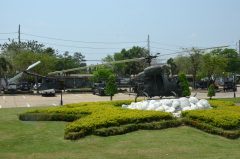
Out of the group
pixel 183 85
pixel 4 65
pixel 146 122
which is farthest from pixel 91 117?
pixel 4 65

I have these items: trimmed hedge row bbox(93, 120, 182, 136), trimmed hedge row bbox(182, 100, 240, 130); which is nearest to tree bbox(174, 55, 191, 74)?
trimmed hedge row bbox(182, 100, 240, 130)

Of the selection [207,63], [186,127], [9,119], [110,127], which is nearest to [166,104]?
[186,127]

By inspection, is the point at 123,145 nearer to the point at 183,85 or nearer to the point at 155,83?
the point at 155,83

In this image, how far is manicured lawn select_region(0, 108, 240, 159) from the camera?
11398 mm

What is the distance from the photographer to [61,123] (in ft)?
56.0

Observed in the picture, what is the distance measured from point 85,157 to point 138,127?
380 cm

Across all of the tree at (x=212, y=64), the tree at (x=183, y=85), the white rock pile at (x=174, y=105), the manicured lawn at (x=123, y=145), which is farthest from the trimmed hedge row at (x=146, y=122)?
the tree at (x=212, y=64)

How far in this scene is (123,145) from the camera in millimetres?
12445

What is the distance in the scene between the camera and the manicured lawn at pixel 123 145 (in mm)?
11398

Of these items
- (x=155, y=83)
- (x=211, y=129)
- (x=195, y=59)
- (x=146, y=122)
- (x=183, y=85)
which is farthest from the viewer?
(x=195, y=59)

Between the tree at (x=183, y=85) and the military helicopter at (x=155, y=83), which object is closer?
the military helicopter at (x=155, y=83)

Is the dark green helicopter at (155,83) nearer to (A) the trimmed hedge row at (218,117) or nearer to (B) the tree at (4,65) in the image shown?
(A) the trimmed hedge row at (218,117)

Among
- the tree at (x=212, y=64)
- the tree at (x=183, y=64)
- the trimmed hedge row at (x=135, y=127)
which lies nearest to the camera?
the trimmed hedge row at (x=135, y=127)

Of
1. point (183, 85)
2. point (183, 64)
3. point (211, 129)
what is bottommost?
point (211, 129)
